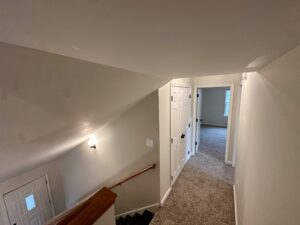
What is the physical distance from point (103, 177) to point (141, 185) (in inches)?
37.6

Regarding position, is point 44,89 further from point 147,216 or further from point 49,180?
point 49,180

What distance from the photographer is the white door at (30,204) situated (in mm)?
2721

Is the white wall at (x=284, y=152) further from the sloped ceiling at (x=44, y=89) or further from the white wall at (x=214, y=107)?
the white wall at (x=214, y=107)

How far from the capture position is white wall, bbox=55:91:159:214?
2.19 meters

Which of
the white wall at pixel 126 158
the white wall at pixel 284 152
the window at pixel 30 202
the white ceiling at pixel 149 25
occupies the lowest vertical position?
the window at pixel 30 202

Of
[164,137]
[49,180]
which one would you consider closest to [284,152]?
[164,137]

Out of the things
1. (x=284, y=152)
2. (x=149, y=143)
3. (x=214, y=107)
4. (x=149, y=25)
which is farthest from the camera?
(x=214, y=107)

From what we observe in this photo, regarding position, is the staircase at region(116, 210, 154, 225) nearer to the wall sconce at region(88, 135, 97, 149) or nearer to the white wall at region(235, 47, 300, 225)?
the wall sconce at region(88, 135, 97, 149)

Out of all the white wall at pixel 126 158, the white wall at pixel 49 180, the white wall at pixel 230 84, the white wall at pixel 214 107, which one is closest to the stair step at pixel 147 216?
the white wall at pixel 126 158

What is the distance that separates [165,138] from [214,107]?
565 cm

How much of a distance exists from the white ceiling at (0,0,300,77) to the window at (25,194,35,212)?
3.89 meters

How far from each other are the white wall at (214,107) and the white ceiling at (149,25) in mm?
6738

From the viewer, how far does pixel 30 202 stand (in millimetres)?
3055

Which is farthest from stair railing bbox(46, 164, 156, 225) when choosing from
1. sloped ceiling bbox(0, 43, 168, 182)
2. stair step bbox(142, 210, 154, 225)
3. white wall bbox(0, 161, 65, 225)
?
white wall bbox(0, 161, 65, 225)
